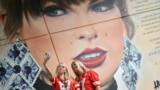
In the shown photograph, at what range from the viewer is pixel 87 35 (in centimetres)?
214

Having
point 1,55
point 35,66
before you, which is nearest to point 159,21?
point 35,66

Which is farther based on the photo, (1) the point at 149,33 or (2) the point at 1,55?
(1) the point at 149,33

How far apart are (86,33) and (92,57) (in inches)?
6.1

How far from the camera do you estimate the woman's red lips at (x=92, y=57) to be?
2.11 meters

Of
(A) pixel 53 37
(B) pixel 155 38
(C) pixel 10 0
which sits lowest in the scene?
(B) pixel 155 38

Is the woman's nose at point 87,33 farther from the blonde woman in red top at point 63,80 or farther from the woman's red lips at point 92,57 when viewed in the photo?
the blonde woman in red top at point 63,80

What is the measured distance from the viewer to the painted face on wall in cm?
209

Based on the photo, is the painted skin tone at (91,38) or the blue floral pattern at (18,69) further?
the painted skin tone at (91,38)

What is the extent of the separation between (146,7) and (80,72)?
2.12 ft

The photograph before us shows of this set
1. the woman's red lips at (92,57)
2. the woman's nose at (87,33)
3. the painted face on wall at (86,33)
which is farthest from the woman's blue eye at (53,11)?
the woman's red lips at (92,57)

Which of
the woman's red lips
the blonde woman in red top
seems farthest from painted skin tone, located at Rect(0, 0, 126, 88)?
the blonde woman in red top

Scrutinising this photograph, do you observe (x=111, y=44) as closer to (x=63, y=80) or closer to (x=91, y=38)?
(x=91, y=38)

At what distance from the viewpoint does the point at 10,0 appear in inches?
82.0

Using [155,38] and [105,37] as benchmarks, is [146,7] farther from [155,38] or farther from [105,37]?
[105,37]
